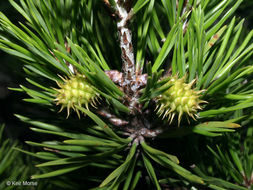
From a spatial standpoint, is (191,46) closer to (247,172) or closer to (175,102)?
(175,102)

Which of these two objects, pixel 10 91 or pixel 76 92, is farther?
pixel 10 91

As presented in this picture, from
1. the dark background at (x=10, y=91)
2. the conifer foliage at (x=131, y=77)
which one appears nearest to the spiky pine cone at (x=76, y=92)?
the conifer foliage at (x=131, y=77)

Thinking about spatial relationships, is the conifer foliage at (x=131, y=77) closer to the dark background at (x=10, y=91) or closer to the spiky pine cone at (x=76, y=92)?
the spiky pine cone at (x=76, y=92)

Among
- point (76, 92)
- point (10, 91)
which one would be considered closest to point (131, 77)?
point (76, 92)

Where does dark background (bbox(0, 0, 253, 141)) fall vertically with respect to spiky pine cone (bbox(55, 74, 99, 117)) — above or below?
above

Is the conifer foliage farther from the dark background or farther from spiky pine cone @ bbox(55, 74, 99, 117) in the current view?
the dark background

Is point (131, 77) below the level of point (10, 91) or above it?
below

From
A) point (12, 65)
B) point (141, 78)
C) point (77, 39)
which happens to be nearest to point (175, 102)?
point (141, 78)

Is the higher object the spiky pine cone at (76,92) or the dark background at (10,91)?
the dark background at (10,91)

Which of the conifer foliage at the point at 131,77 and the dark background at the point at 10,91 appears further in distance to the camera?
the dark background at the point at 10,91

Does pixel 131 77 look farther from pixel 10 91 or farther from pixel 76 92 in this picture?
pixel 10 91

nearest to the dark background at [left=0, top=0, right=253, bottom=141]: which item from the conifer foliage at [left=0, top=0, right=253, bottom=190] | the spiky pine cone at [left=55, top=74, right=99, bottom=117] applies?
the conifer foliage at [left=0, top=0, right=253, bottom=190]
